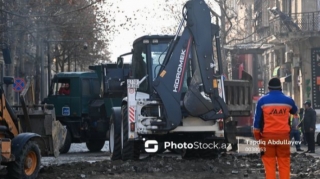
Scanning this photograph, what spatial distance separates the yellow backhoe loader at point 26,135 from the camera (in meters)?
13.5

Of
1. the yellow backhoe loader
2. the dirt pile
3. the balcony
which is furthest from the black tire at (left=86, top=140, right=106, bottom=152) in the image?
the balcony

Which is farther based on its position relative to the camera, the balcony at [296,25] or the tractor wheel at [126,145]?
the balcony at [296,25]

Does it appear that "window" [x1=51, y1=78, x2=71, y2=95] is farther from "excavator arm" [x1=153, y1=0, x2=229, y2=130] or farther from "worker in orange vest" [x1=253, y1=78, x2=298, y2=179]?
"worker in orange vest" [x1=253, y1=78, x2=298, y2=179]

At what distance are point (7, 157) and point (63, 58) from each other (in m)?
47.3

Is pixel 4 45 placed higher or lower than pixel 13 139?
higher

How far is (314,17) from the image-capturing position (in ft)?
130

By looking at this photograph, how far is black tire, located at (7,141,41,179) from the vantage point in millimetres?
13516

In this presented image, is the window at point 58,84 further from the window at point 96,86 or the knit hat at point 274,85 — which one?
the knit hat at point 274,85

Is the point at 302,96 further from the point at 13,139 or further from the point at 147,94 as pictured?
the point at 13,139

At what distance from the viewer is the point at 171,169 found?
15.4 metres

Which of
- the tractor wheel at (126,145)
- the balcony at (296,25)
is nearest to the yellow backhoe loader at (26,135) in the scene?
the tractor wheel at (126,145)

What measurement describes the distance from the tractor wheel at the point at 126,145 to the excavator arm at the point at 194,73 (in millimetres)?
956

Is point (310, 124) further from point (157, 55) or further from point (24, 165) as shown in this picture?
point (24, 165)

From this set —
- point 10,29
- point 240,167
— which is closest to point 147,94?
point 240,167
